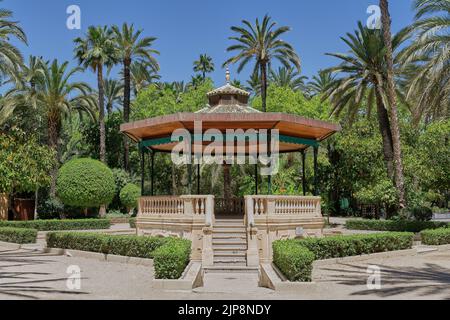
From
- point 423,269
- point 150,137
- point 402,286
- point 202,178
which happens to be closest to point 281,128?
point 150,137

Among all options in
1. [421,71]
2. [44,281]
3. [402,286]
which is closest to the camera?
[402,286]

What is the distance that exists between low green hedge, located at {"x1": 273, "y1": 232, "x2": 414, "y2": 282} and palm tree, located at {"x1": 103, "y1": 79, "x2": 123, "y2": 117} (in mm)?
49786

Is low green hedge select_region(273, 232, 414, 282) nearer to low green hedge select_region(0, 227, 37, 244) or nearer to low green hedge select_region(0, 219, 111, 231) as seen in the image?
low green hedge select_region(0, 227, 37, 244)

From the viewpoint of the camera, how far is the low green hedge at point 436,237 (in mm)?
22781

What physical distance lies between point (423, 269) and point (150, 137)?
39.5 feet

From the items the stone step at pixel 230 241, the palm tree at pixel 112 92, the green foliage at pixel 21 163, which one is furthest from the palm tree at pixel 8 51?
the palm tree at pixel 112 92

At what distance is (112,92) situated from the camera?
211 feet

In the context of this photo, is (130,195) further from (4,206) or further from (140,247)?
(140,247)

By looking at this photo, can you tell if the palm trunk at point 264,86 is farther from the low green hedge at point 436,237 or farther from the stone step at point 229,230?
the stone step at point 229,230

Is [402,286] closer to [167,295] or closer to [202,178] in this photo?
[167,295]

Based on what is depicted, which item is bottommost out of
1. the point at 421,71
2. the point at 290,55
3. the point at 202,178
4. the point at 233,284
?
the point at 233,284

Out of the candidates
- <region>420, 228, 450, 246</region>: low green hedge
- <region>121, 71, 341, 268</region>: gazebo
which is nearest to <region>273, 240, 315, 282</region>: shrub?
<region>121, 71, 341, 268</region>: gazebo

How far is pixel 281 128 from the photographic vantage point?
63.8ft

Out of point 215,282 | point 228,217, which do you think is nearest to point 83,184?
point 228,217
